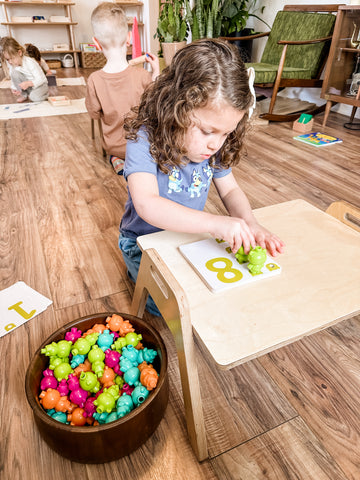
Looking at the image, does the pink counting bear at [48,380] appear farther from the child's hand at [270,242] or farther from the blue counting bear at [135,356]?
the child's hand at [270,242]

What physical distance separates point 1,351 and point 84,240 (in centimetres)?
61

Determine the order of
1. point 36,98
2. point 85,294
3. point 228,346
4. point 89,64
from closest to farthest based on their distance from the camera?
point 228,346 < point 85,294 < point 36,98 < point 89,64

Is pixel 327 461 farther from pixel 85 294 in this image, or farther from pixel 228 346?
pixel 85 294

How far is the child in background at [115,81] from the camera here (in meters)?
1.94

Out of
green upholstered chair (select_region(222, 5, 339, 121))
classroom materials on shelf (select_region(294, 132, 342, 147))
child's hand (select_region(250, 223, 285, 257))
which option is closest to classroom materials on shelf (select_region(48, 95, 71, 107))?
green upholstered chair (select_region(222, 5, 339, 121))

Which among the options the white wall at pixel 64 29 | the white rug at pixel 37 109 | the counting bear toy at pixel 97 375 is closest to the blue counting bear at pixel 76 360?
the counting bear toy at pixel 97 375

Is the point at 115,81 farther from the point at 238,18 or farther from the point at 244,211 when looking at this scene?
the point at 238,18

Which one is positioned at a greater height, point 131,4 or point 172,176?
point 131,4

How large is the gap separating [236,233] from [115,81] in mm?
1575

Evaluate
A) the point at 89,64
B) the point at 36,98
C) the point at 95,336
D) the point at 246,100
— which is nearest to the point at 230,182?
the point at 246,100

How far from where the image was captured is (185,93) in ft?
2.47

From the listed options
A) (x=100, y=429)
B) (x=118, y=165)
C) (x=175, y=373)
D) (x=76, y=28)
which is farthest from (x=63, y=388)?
(x=76, y=28)

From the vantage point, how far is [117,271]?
1.35m

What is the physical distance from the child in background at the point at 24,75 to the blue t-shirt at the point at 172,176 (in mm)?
3296
